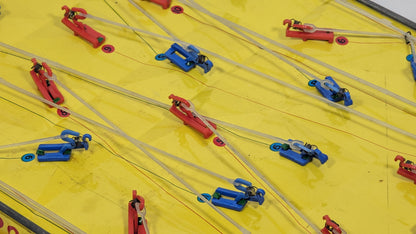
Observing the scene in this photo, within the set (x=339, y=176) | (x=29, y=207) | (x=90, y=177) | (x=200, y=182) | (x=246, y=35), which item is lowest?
(x=29, y=207)

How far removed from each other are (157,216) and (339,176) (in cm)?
67

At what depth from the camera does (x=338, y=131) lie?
132 inches

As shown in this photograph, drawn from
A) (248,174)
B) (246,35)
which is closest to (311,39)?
(246,35)

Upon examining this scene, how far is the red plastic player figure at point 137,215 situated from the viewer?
9.80ft

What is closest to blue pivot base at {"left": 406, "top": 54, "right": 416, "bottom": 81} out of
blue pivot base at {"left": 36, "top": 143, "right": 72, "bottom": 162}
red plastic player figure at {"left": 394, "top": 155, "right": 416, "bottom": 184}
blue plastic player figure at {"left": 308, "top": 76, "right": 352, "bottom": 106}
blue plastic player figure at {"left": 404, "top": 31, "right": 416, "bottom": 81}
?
blue plastic player figure at {"left": 404, "top": 31, "right": 416, "bottom": 81}

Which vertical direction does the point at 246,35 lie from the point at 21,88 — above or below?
above

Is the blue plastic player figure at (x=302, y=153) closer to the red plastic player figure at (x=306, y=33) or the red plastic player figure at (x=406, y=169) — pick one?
the red plastic player figure at (x=406, y=169)

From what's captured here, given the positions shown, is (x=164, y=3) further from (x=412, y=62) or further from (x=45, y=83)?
(x=412, y=62)

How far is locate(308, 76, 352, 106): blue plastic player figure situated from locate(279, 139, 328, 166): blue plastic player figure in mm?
307

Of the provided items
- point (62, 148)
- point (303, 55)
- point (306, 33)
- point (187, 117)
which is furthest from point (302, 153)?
point (62, 148)

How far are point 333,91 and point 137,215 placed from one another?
37.5 inches

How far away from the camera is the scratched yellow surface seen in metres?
3.08

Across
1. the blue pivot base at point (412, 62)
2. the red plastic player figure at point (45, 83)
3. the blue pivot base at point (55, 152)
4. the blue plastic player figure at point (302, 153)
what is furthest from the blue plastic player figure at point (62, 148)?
the blue pivot base at point (412, 62)

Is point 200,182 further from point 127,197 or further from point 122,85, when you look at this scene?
point 122,85
